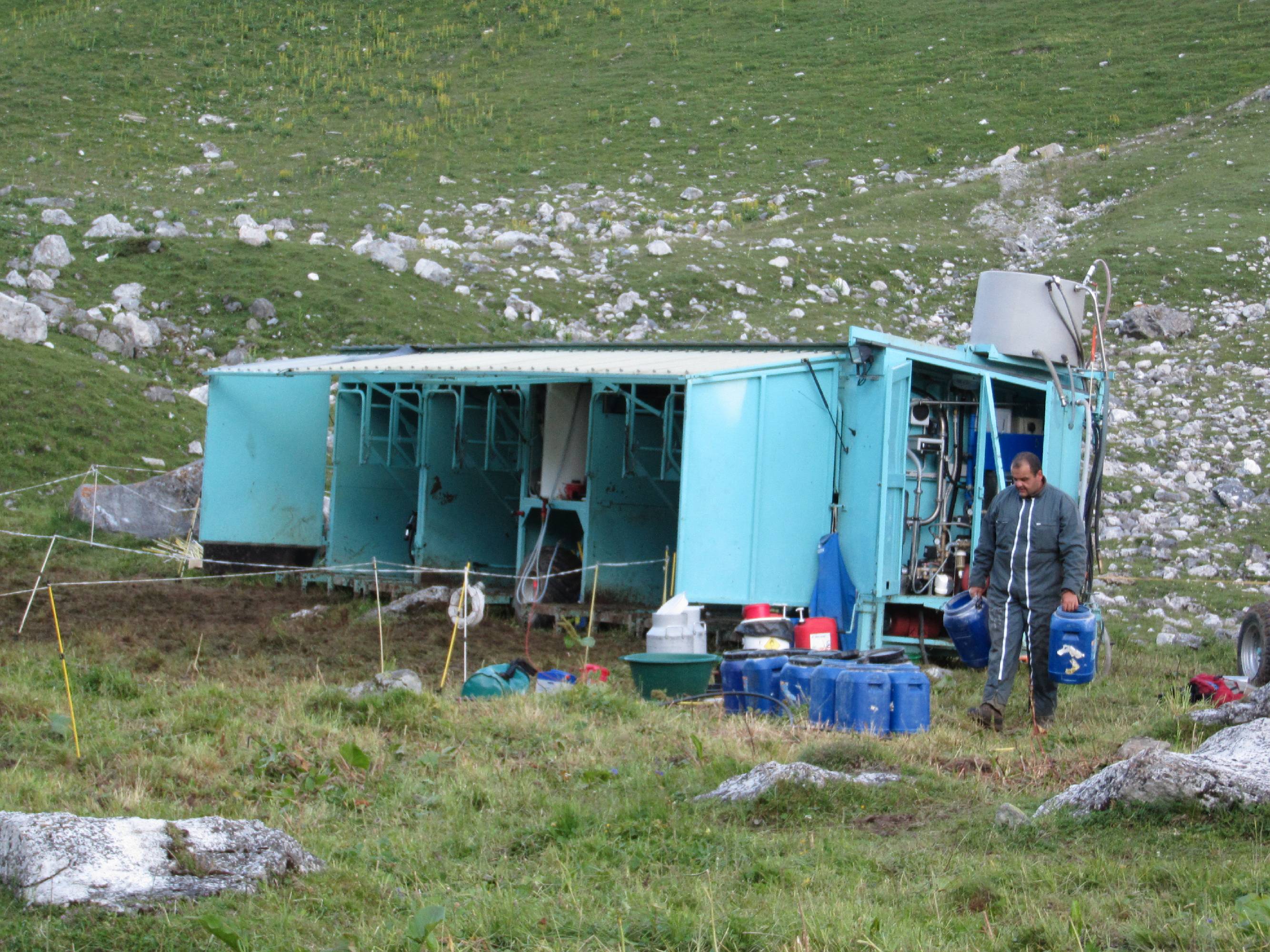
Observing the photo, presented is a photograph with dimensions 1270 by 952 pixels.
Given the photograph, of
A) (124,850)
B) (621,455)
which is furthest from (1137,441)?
(124,850)

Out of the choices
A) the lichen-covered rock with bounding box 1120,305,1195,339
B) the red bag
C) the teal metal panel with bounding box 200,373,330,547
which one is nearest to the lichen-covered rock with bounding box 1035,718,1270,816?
the red bag

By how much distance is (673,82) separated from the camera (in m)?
43.0

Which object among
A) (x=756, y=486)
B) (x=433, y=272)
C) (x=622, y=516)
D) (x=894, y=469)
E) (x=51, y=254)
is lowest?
(x=622, y=516)

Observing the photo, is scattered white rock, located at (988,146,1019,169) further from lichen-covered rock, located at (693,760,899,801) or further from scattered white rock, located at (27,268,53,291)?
lichen-covered rock, located at (693,760,899,801)

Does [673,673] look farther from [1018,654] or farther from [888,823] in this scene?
[888,823]

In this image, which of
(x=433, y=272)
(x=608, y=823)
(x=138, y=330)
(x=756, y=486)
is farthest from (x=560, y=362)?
(x=433, y=272)

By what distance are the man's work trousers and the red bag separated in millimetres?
1144

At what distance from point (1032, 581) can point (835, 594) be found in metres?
3.34

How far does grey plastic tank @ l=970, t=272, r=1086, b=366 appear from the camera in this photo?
12812mm

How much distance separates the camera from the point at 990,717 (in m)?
8.64

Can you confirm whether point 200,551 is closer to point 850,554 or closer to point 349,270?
point 850,554

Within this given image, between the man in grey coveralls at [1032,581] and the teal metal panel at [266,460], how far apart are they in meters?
9.01

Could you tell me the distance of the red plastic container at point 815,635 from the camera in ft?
36.3

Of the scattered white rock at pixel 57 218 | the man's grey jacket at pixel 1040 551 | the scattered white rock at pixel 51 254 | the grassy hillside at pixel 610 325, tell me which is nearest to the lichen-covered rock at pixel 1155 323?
the grassy hillside at pixel 610 325
